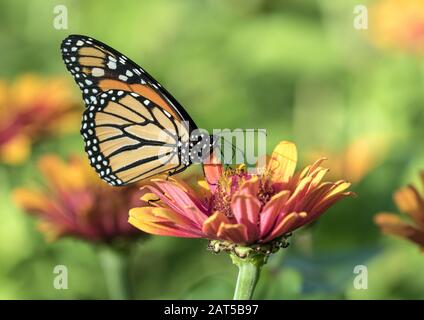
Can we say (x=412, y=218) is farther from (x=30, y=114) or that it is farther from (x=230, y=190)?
(x=30, y=114)

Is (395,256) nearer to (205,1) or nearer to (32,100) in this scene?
(32,100)

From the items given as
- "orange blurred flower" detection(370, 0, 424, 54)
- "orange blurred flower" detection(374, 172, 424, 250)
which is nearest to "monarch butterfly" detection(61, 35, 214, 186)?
"orange blurred flower" detection(374, 172, 424, 250)

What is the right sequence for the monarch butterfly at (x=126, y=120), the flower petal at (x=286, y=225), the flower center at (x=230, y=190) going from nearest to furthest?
the flower petal at (x=286, y=225)
the flower center at (x=230, y=190)
the monarch butterfly at (x=126, y=120)

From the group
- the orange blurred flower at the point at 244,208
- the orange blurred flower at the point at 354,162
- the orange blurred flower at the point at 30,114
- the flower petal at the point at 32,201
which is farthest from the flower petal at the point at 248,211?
the orange blurred flower at the point at 30,114

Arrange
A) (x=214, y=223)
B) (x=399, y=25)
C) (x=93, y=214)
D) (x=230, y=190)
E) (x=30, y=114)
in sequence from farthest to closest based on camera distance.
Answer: (x=399, y=25), (x=30, y=114), (x=93, y=214), (x=230, y=190), (x=214, y=223)

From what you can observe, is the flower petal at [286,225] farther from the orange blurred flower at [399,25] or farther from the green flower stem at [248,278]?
the orange blurred flower at [399,25]

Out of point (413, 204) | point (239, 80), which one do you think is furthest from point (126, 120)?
point (239, 80)
